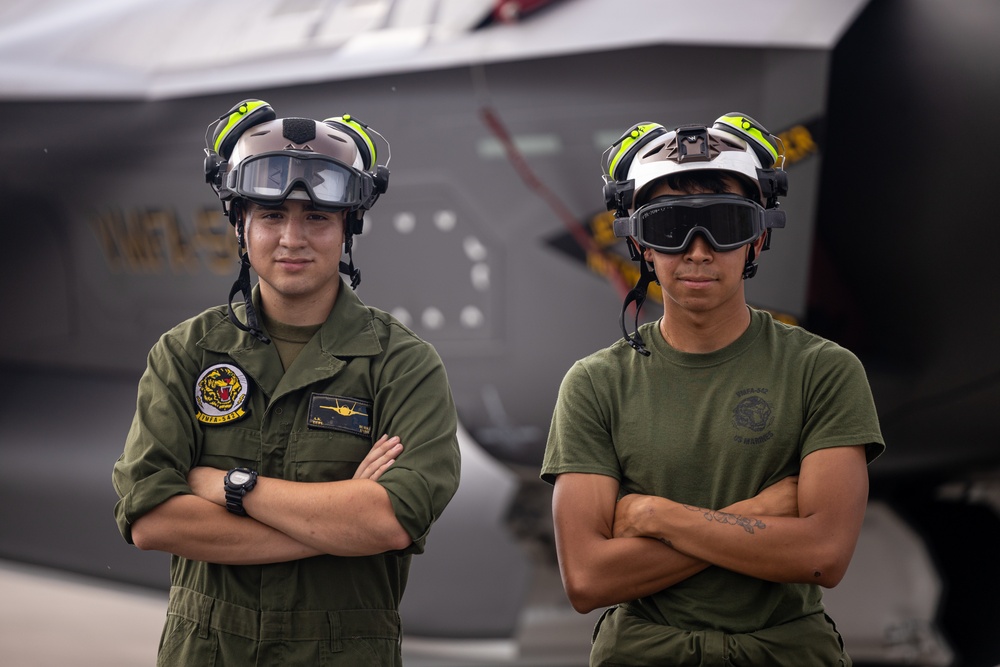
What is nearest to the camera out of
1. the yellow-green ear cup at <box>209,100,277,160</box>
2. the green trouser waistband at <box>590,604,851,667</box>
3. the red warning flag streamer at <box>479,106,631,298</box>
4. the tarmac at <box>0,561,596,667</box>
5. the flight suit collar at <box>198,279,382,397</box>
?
the green trouser waistband at <box>590,604,851,667</box>

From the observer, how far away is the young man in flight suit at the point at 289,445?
6.22ft

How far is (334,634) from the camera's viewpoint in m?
1.92

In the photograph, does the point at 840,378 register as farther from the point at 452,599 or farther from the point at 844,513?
the point at 452,599

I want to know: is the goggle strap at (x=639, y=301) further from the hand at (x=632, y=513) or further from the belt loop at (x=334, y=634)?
the belt loop at (x=334, y=634)

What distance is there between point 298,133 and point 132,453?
67 cm

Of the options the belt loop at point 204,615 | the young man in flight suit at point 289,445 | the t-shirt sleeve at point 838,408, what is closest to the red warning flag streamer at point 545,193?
the young man in flight suit at point 289,445

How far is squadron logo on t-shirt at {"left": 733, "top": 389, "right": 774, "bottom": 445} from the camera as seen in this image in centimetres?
182

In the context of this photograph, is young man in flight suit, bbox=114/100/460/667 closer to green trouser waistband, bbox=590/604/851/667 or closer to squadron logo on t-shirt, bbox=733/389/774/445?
green trouser waistband, bbox=590/604/851/667

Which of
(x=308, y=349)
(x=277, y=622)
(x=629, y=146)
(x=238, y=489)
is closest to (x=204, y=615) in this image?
(x=277, y=622)

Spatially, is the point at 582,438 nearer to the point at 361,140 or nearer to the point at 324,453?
the point at 324,453

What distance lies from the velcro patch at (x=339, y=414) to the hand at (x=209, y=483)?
0.19 metres

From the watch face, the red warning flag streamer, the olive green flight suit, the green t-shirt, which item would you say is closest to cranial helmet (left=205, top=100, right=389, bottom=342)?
the olive green flight suit

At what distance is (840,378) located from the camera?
1831 mm

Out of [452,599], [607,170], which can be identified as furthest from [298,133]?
[452,599]
